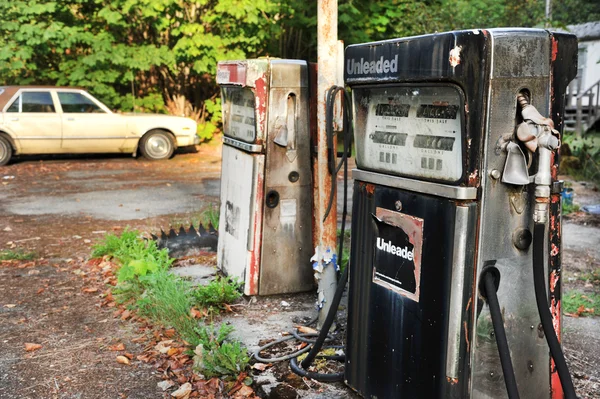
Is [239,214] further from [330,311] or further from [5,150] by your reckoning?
[5,150]

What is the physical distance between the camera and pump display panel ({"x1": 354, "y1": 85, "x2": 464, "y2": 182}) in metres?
3.17

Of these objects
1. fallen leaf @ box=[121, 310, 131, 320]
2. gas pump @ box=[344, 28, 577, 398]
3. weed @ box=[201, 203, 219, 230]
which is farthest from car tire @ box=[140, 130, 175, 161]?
gas pump @ box=[344, 28, 577, 398]

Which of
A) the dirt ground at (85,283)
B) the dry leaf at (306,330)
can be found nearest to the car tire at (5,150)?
the dirt ground at (85,283)

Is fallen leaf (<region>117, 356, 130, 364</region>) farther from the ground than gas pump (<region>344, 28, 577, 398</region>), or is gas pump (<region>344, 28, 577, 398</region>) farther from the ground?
gas pump (<region>344, 28, 577, 398</region>)

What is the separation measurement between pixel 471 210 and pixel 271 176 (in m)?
2.90

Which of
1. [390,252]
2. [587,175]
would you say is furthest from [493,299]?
[587,175]

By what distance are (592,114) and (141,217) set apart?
2117 centimetres

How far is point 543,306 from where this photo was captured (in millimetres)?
3057

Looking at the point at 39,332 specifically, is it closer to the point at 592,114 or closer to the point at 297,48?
the point at 297,48

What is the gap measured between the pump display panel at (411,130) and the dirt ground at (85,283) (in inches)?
57.8

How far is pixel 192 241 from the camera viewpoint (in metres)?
7.45

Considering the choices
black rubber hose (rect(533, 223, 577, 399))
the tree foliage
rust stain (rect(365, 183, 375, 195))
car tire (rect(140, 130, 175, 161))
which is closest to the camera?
black rubber hose (rect(533, 223, 577, 399))

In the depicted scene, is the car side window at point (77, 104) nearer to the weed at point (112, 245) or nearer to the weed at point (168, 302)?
the weed at point (112, 245)

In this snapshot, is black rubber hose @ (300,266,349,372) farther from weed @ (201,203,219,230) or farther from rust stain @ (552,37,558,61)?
weed @ (201,203,219,230)
